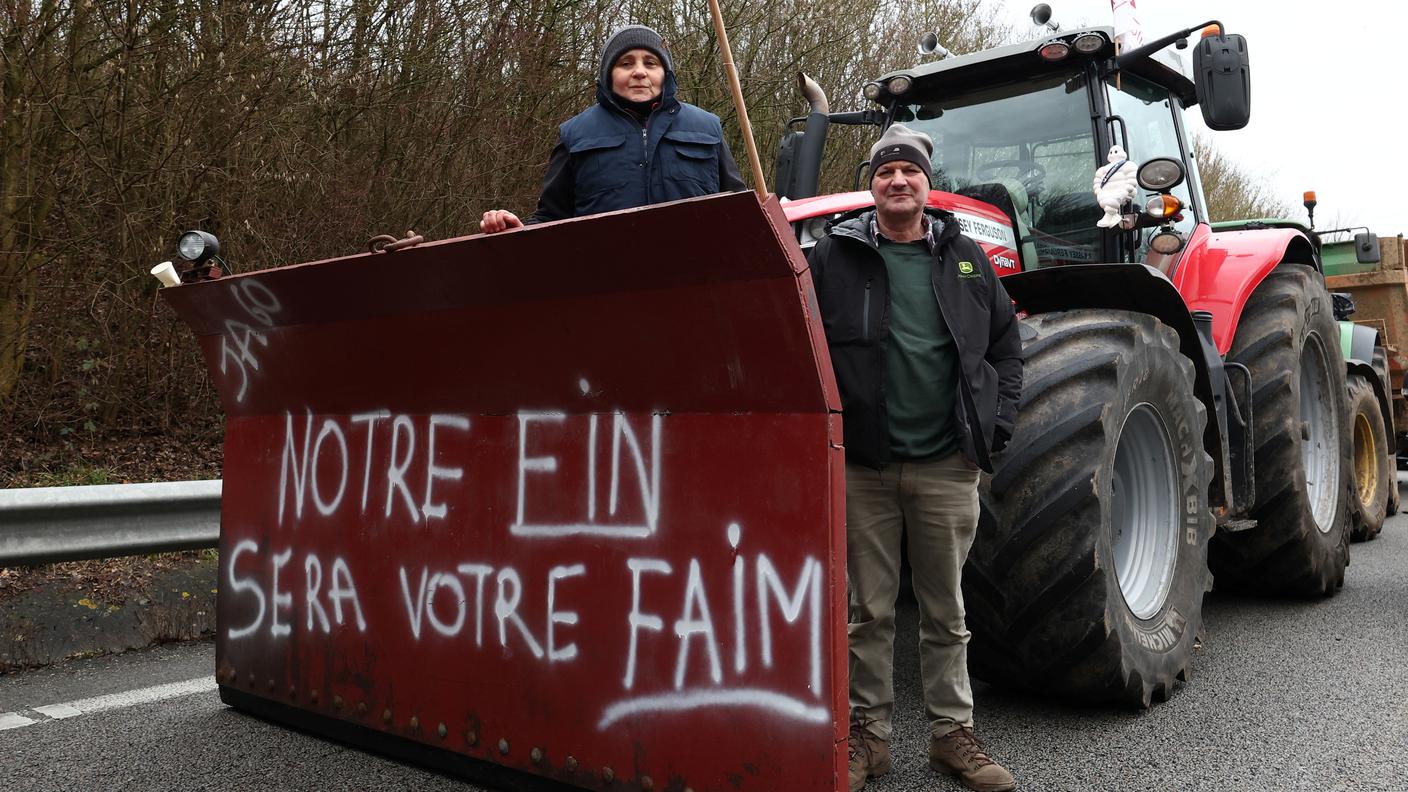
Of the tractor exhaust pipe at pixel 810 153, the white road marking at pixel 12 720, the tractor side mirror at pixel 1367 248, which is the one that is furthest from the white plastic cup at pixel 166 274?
the tractor side mirror at pixel 1367 248

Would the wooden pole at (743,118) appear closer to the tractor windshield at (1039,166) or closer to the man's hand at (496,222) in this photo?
the man's hand at (496,222)

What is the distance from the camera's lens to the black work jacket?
A: 314cm

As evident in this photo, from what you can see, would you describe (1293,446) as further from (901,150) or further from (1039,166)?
(901,150)

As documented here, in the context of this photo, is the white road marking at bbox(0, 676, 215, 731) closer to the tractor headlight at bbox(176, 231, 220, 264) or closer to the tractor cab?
the tractor headlight at bbox(176, 231, 220, 264)

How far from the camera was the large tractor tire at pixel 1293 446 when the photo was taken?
5254 millimetres

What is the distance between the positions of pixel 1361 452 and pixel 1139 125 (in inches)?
142

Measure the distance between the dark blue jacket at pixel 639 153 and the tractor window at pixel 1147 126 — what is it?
2.30 metres

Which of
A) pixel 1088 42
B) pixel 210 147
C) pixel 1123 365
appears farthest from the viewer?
pixel 210 147

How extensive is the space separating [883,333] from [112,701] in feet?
9.13

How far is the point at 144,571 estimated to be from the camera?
5113 millimetres

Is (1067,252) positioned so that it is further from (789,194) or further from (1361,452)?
(1361,452)

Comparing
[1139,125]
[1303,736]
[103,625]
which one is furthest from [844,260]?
[103,625]

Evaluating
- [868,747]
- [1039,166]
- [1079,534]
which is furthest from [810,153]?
[868,747]

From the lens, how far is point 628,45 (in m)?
3.45
